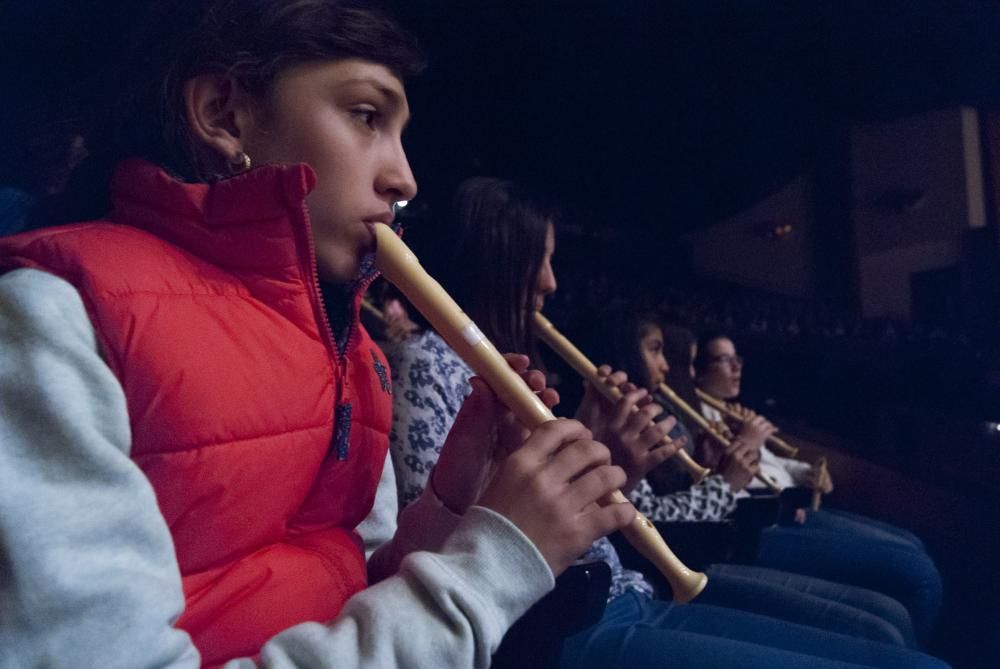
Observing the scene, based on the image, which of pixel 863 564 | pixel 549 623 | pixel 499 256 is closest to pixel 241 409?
pixel 549 623

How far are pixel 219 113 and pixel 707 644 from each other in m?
0.97

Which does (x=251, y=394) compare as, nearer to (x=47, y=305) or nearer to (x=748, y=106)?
(x=47, y=305)

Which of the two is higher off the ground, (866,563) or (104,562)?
(104,562)

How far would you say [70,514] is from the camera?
0.51 m

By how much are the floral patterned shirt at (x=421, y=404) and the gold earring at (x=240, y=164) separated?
1.78 feet

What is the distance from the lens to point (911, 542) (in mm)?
2625

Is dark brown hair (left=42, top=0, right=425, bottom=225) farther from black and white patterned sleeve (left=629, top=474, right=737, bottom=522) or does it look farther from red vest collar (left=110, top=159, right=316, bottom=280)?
black and white patterned sleeve (left=629, top=474, right=737, bottom=522)

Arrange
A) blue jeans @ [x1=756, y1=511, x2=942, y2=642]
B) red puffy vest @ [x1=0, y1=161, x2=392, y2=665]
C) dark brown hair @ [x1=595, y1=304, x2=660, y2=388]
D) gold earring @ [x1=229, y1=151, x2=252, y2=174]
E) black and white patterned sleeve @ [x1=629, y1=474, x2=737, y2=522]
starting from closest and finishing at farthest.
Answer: red puffy vest @ [x1=0, y1=161, x2=392, y2=665], gold earring @ [x1=229, y1=151, x2=252, y2=174], black and white patterned sleeve @ [x1=629, y1=474, x2=737, y2=522], blue jeans @ [x1=756, y1=511, x2=942, y2=642], dark brown hair @ [x1=595, y1=304, x2=660, y2=388]

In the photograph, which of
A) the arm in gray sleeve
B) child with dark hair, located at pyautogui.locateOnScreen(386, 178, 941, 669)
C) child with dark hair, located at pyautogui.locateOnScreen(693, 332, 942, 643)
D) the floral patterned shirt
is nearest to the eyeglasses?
child with dark hair, located at pyautogui.locateOnScreen(693, 332, 942, 643)

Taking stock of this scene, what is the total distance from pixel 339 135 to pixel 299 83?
64 mm

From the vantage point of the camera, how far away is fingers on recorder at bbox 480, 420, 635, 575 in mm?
630

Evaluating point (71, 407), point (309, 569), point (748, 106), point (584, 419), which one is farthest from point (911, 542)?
point (71, 407)

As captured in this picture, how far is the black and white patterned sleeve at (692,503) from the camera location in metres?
1.81

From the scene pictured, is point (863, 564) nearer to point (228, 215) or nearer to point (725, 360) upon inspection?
point (725, 360)
